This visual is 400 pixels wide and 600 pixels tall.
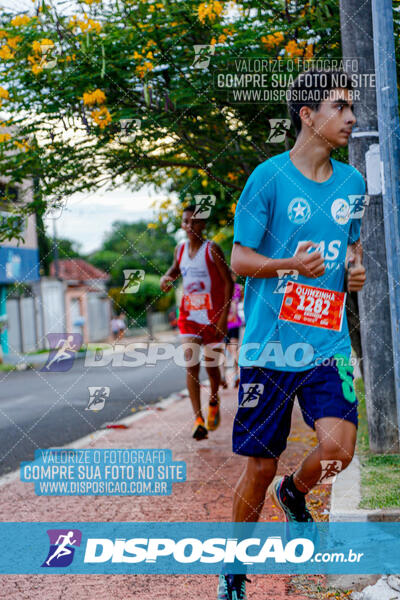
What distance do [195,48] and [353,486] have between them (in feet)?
10.00

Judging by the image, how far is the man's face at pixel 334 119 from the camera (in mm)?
3258

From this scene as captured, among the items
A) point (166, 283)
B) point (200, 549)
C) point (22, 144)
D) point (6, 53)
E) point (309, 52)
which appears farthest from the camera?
point (166, 283)

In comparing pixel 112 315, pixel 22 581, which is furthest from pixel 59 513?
pixel 112 315

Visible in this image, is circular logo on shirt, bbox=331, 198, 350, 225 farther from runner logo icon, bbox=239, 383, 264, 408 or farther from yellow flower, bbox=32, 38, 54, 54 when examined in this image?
yellow flower, bbox=32, 38, 54, 54

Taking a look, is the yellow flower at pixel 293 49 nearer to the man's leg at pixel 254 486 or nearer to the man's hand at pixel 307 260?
the man's hand at pixel 307 260

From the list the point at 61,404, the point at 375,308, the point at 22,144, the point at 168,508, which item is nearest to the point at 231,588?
the point at 168,508

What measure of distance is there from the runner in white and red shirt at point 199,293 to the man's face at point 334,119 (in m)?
3.33

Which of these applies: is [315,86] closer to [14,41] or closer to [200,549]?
[200,549]

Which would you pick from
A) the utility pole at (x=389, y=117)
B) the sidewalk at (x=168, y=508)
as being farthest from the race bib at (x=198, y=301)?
the utility pole at (x=389, y=117)

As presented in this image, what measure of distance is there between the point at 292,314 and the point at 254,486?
0.68m

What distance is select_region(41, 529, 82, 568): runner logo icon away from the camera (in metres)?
3.83

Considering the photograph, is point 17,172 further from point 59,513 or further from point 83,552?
point 83,552

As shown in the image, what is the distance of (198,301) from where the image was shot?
6.77 m

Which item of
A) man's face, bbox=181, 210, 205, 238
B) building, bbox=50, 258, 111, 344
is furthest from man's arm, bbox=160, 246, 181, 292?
building, bbox=50, 258, 111, 344
